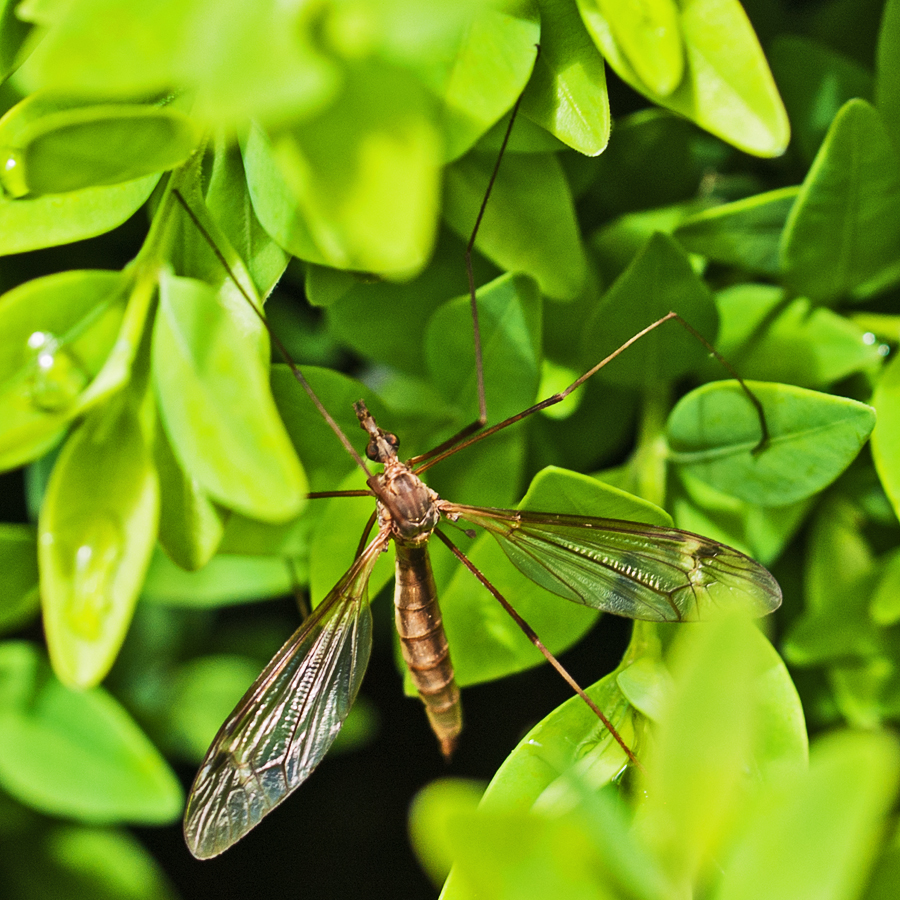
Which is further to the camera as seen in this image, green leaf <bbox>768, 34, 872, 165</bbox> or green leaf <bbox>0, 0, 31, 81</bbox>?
green leaf <bbox>768, 34, 872, 165</bbox>

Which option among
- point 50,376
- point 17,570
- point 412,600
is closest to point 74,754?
point 17,570

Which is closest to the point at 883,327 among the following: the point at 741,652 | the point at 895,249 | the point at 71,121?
the point at 895,249

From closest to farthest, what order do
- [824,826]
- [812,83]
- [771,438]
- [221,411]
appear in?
[824,826] → [221,411] → [771,438] → [812,83]

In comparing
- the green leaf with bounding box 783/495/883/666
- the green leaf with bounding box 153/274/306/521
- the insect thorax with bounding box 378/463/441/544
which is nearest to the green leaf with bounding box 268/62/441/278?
the green leaf with bounding box 153/274/306/521

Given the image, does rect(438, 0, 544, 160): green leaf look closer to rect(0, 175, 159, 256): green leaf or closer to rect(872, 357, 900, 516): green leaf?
rect(0, 175, 159, 256): green leaf

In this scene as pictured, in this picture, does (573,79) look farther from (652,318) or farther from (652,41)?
(652,318)
